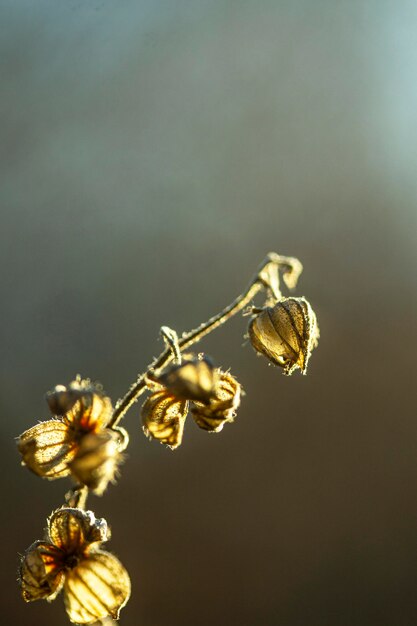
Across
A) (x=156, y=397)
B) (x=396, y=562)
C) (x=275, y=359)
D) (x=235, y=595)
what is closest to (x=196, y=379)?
(x=156, y=397)

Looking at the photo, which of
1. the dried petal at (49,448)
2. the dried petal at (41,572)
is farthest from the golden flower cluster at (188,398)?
the dried petal at (41,572)

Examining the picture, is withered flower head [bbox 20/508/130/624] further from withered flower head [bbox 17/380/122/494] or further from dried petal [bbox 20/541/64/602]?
withered flower head [bbox 17/380/122/494]

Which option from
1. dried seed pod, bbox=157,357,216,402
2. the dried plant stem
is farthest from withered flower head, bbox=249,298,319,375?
dried seed pod, bbox=157,357,216,402

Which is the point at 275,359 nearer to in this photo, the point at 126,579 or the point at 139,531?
the point at 126,579

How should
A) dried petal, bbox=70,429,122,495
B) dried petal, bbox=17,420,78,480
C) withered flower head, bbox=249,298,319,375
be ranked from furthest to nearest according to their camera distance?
withered flower head, bbox=249,298,319,375
dried petal, bbox=17,420,78,480
dried petal, bbox=70,429,122,495

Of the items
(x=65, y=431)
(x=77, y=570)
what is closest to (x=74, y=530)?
(x=77, y=570)

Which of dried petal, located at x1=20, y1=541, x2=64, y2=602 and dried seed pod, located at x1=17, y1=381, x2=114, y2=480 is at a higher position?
dried seed pod, located at x1=17, y1=381, x2=114, y2=480
